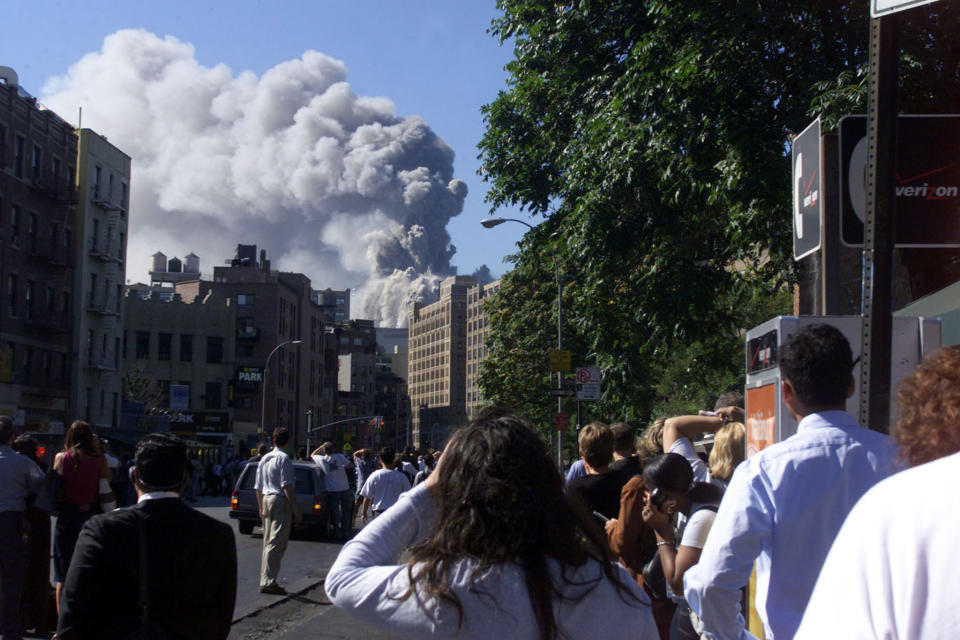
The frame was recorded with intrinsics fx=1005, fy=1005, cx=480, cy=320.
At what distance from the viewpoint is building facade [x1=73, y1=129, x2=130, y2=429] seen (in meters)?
49.0

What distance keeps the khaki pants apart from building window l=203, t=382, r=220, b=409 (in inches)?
2654

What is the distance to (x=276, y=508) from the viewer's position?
40.1 feet

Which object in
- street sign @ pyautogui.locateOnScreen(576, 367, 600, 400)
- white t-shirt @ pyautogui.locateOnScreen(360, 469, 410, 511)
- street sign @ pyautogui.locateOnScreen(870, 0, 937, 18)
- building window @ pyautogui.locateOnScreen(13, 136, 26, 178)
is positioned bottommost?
white t-shirt @ pyautogui.locateOnScreen(360, 469, 410, 511)

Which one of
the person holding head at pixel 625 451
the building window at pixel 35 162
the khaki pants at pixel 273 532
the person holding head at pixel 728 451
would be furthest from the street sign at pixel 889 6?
the building window at pixel 35 162

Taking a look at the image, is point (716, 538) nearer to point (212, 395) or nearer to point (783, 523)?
point (783, 523)

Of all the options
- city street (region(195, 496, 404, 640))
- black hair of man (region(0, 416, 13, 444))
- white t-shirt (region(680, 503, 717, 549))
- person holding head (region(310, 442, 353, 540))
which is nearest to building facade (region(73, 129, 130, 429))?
person holding head (region(310, 442, 353, 540))

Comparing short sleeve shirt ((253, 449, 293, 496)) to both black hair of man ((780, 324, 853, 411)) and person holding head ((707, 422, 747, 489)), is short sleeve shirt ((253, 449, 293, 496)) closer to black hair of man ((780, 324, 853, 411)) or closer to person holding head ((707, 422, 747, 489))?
person holding head ((707, 422, 747, 489))

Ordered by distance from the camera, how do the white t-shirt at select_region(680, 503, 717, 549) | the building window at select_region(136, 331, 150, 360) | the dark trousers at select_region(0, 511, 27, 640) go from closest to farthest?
the white t-shirt at select_region(680, 503, 717, 549)
the dark trousers at select_region(0, 511, 27, 640)
the building window at select_region(136, 331, 150, 360)

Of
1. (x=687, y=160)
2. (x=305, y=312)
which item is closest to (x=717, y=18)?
(x=687, y=160)

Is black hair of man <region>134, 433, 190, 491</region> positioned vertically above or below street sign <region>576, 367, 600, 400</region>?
below

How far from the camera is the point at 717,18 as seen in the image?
13.5 metres

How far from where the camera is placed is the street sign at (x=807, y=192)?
16.3 ft

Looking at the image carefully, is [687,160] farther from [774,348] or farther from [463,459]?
[463,459]

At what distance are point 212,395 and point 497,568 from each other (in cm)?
7826
